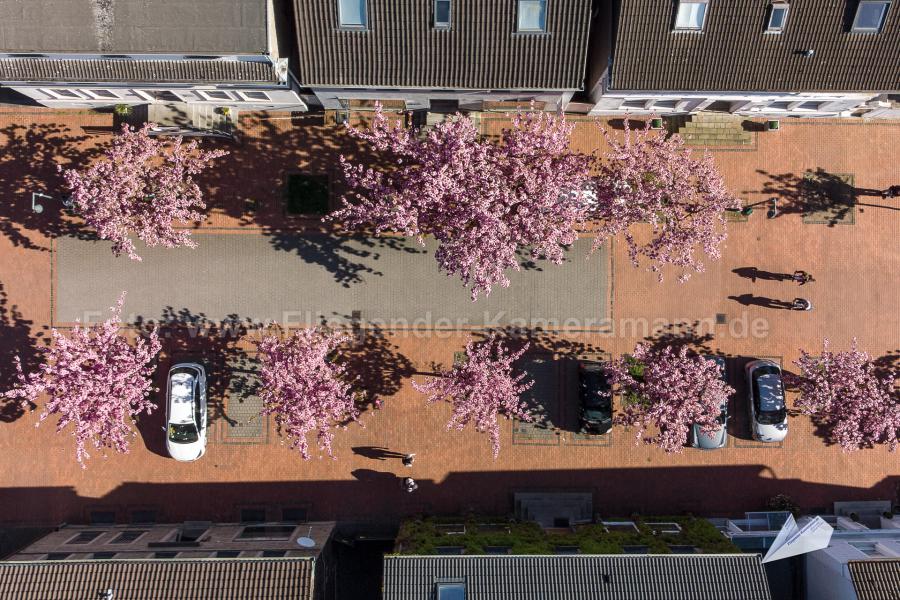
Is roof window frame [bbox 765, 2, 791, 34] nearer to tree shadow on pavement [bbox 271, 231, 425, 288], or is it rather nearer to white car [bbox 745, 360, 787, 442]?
white car [bbox 745, 360, 787, 442]

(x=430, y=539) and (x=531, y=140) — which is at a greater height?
(x=531, y=140)

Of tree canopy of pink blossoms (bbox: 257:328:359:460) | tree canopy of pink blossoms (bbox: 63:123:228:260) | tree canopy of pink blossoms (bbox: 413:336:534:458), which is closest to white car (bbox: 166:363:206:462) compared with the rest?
tree canopy of pink blossoms (bbox: 257:328:359:460)

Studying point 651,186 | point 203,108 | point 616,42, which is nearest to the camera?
point 616,42

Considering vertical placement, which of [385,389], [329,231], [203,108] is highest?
[203,108]

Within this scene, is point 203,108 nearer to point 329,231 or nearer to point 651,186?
point 329,231

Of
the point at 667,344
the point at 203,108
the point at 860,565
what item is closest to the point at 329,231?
the point at 203,108

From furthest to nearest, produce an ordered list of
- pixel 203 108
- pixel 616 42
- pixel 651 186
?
pixel 203 108, pixel 651 186, pixel 616 42

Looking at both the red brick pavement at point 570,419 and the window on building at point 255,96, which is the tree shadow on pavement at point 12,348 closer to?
the red brick pavement at point 570,419

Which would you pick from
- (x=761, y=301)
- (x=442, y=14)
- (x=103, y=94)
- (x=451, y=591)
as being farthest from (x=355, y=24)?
(x=761, y=301)
